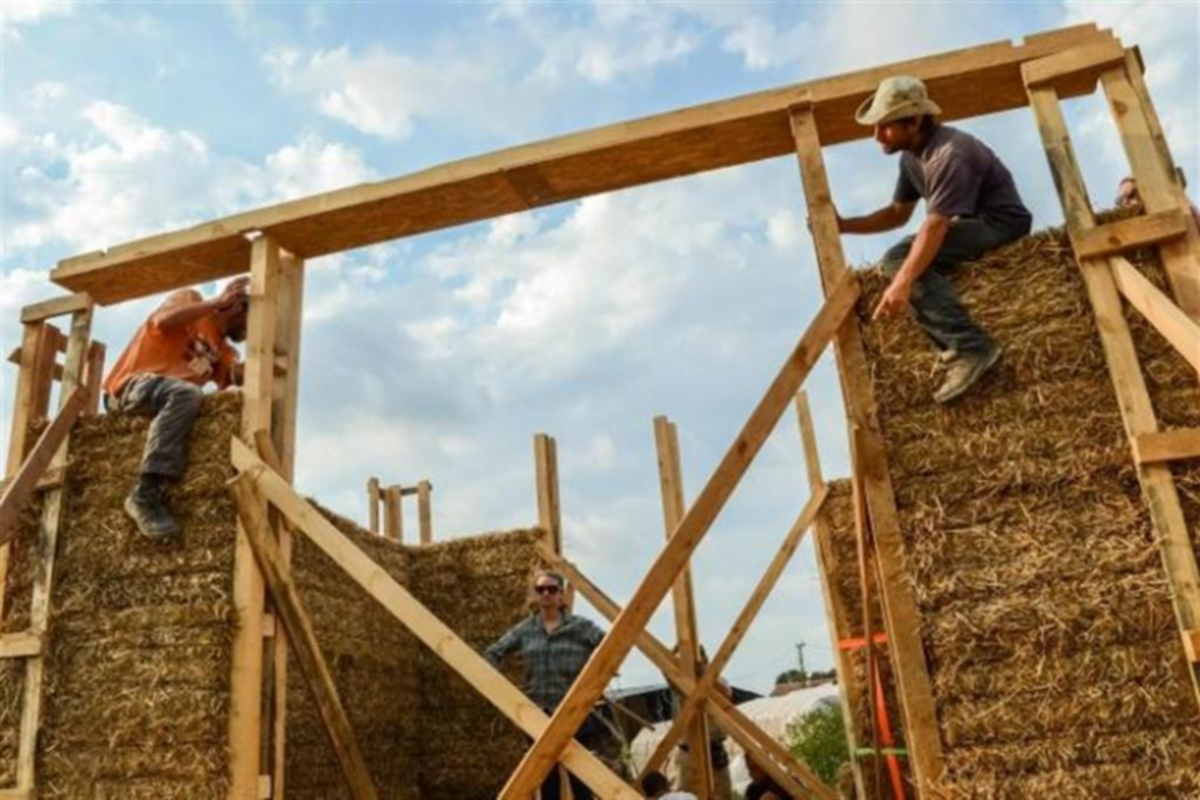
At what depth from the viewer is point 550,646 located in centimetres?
659

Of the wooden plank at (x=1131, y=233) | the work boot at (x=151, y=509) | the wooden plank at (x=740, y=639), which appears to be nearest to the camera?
the wooden plank at (x=1131, y=233)

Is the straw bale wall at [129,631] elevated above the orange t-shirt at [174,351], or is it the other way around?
the orange t-shirt at [174,351]

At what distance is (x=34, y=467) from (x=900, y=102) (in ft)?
15.6

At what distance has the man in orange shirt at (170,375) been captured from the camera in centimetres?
500

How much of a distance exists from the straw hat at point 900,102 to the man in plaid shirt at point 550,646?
3.84 meters

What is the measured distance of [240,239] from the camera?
5.28 metres

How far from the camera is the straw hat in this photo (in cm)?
411

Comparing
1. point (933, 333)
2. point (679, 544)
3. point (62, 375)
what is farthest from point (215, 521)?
point (933, 333)

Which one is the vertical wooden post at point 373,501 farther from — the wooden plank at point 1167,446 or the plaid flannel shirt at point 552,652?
the wooden plank at point 1167,446

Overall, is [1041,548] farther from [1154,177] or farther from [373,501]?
[373,501]

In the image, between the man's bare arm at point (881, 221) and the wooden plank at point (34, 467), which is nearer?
the man's bare arm at point (881, 221)

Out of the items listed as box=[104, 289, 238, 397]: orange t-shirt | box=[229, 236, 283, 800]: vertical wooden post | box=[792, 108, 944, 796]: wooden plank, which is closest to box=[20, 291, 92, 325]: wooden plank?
box=[104, 289, 238, 397]: orange t-shirt

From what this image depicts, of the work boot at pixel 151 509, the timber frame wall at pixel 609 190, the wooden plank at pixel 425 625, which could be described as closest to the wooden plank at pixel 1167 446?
the timber frame wall at pixel 609 190

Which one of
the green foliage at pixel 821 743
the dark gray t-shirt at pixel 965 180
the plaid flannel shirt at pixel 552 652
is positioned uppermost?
the dark gray t-shirt at pixel 965 180
